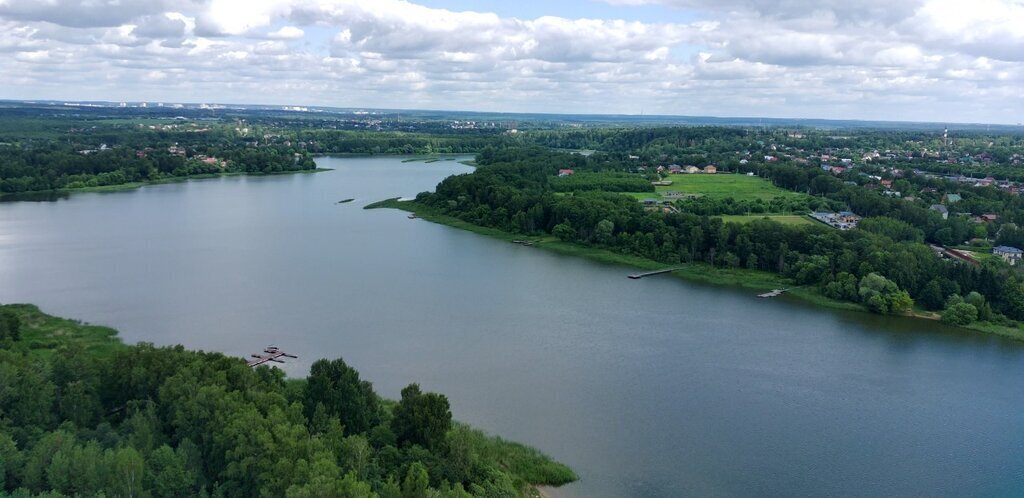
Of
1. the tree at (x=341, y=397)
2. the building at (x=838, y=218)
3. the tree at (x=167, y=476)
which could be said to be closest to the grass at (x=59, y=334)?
the tree at (x=341, y=397)

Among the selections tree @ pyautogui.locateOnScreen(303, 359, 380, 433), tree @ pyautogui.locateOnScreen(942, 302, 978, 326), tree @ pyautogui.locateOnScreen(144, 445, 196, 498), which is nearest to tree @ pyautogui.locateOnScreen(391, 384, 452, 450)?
tree @ pyautogui.locateOnScreen(303, 359, 380, 433)

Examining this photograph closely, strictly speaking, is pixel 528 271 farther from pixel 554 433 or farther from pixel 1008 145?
pixel 1008 145

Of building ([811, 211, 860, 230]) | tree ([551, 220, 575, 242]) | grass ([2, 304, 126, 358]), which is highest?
building ([811, 211, 860, 230])

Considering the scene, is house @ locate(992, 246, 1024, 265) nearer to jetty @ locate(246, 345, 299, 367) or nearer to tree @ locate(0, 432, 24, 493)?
jetty @ locate(246, 345, 299, 367)

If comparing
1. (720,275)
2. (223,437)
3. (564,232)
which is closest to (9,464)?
(223,437)

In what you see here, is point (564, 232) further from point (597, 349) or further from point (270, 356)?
point (270, 356)

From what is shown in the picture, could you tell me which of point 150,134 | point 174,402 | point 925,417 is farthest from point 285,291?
point 150,134

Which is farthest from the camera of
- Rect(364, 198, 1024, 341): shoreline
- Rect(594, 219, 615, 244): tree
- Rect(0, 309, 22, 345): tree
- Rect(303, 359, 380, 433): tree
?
Rect(594, 219, 615, 244): tree
